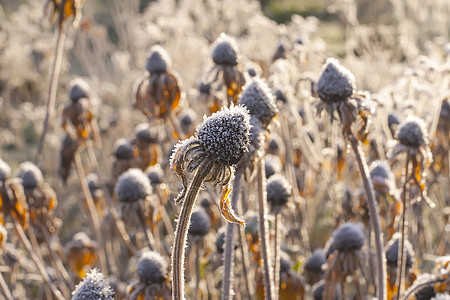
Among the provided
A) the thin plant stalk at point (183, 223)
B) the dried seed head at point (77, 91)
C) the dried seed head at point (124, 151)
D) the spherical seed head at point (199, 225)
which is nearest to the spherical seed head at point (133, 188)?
the spherical seed head at point (199, 225)

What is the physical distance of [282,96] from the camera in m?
4.11

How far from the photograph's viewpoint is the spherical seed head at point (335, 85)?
236 centimetres

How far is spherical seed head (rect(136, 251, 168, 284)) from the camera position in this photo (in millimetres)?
2652

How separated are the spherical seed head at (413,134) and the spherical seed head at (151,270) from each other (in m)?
1.35

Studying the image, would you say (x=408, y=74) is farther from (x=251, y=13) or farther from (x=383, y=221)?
(x=251, y=13)

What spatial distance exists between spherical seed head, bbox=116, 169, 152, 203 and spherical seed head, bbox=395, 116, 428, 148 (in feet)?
5.20

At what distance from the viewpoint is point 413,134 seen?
2.56 meters

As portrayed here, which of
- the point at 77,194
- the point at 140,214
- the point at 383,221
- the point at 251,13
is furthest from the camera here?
the point at 251,13

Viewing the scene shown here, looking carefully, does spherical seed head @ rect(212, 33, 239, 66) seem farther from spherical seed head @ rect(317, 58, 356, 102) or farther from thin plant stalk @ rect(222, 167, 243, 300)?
thin plant stalk @ rect(222, 167, 243, 300)

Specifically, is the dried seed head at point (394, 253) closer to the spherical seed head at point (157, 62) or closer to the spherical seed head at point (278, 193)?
the spherical seed head at point (278, 193)

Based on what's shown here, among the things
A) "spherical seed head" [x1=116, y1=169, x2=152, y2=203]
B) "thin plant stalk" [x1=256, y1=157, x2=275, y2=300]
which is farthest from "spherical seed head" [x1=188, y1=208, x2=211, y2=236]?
"thin plant stalk" [x1=256, y1=157, x2=275, y2=300]

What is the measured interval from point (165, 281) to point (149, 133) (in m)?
2.35

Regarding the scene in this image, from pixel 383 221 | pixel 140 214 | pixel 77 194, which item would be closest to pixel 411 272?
pixel 383 221

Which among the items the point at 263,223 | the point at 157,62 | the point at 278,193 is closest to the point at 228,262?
the point at 263,223
